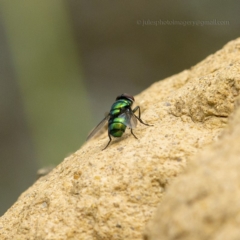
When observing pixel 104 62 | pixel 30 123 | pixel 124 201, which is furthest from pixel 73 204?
pixel 104 62

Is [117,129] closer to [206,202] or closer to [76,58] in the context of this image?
[206,202]

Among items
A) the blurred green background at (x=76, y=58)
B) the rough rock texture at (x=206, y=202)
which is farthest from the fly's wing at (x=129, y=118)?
the blurred green background at (x=76, y=58)

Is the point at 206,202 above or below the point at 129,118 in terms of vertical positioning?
above

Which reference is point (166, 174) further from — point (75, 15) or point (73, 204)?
point (75, 15)

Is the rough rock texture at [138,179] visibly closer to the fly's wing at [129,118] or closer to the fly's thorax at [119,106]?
the fly's wing at [129,118]

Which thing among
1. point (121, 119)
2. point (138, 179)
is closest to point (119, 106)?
point (121, 119)

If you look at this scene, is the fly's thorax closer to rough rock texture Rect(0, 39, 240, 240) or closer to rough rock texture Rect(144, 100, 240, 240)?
rough rock texture Rect(0, 39, 240, 240)
